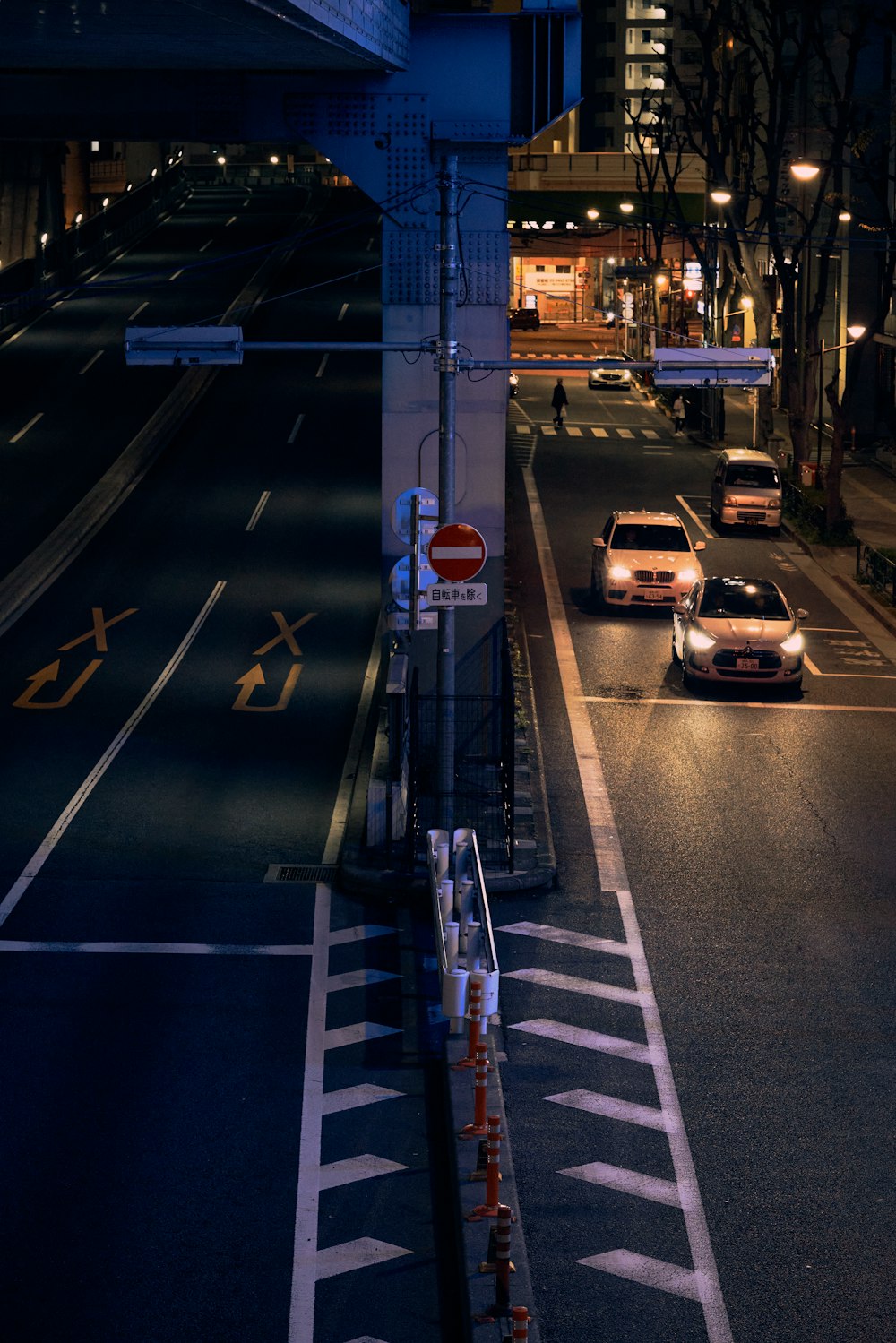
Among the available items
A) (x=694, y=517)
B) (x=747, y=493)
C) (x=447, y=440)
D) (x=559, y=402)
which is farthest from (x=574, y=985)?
(x=559, y=402)

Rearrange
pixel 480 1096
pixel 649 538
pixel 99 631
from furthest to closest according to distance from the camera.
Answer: pixel 649 538 < pixel 99 631 < pixel 480 1096

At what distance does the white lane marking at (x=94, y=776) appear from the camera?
19938mm

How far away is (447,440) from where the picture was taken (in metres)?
19.7

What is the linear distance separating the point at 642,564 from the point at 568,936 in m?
18.7

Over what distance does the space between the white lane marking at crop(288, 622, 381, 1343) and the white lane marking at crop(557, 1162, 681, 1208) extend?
193 cm

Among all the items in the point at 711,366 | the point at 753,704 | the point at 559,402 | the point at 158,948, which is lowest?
the point at 158,948

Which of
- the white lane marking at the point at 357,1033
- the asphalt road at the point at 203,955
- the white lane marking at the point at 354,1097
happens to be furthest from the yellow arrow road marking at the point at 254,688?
the white lane marking at the point at 354,1097

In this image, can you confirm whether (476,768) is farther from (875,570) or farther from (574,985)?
(875,570)

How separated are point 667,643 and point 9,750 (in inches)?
556

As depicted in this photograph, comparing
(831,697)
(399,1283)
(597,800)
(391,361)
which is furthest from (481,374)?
(399,1283)

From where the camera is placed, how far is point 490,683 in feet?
81.0

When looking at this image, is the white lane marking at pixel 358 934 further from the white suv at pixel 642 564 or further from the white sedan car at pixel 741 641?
the white suv at pixel 642 564

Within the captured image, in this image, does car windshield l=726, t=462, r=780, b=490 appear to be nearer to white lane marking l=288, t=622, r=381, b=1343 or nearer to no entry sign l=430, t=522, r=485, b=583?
white lane marking l=288, t=622, r=381, b=1343

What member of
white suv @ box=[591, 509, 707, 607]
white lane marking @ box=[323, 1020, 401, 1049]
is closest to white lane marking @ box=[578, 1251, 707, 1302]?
white lane marking @ box=[323, 1020, 401, 1049]
